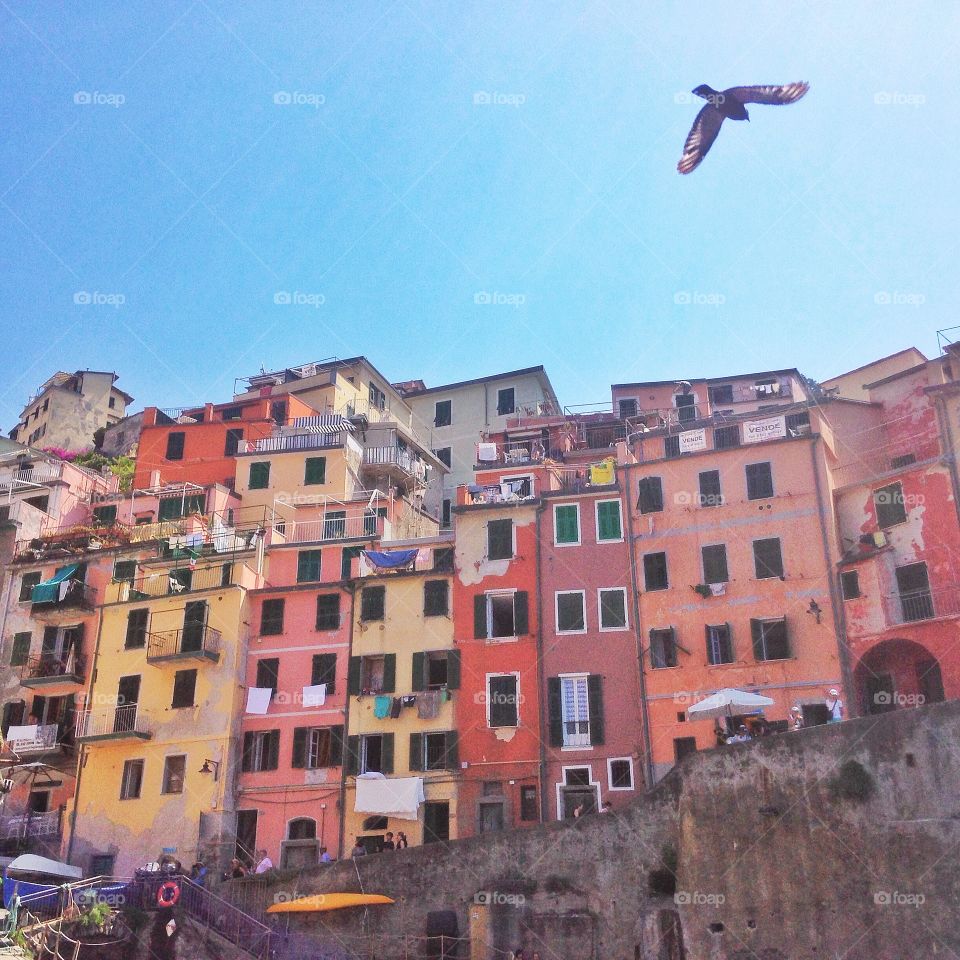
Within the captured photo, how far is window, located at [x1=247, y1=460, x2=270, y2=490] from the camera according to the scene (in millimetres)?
52188

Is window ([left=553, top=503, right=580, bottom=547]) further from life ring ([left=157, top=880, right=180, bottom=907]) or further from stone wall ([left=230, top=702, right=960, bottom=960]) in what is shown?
life ring ([left=157, top=880, right=180, bottom=907])


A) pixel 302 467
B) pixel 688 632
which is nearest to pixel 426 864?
pixel 688 632

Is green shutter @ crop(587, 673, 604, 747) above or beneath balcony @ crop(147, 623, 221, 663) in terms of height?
beneath

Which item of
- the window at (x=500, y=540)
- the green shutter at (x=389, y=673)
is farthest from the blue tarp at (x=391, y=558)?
the green shutter at (x=389, y=673)

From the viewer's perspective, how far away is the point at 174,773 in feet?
133

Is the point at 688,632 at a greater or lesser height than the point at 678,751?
greater

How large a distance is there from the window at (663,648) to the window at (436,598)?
7.33 meters

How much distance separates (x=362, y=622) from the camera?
41.4m

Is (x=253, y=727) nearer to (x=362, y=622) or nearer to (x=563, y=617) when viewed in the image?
(x=362, y=622)

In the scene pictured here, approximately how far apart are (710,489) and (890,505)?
5716 mm

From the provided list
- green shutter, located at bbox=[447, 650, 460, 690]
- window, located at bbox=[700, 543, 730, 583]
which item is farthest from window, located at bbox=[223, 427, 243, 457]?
window, located at bbox=[700, 543, 730, 583]

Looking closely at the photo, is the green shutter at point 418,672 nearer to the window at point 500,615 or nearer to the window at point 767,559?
the window at point 500,615

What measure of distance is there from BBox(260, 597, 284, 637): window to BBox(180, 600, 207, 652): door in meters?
2.09

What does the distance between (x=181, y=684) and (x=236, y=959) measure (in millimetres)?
13038
